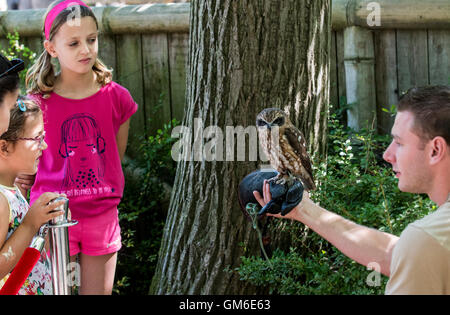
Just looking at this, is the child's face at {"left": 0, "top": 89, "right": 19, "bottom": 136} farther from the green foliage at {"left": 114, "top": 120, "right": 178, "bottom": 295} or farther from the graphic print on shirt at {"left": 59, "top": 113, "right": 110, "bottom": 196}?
the green foliage at {"left": 114, "top": 120, "right": 178, "bottom": 295}

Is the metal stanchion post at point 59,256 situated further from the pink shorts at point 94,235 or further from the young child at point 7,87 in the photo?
the pink shorts at point 94,235

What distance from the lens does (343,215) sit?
2.70 metres

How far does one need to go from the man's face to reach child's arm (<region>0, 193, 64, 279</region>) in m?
1.19

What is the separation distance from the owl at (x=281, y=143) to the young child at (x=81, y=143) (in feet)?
3.21

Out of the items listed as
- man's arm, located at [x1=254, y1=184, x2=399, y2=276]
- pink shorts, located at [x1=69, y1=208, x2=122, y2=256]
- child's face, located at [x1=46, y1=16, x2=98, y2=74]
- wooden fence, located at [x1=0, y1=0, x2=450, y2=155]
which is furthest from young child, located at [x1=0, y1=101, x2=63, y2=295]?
wooden fence, located at [x1=0, y1=0, x2=450, y2=155]

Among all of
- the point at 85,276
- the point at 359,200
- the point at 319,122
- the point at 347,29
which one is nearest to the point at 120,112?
the point at 85,276

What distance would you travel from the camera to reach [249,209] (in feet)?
7.14

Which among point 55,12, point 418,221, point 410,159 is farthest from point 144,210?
point 418,221

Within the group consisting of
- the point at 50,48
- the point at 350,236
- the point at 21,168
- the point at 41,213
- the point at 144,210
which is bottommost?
the point at 144,210

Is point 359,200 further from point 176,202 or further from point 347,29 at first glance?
point 347,29

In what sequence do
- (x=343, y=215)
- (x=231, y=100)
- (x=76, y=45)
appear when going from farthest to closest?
1. (x=231, y=100)
2. (x=76, y=45)
3. (x=343, y=215)

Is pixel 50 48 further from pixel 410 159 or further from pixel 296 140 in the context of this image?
pixel 410 159

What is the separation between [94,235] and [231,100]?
940 millimetres

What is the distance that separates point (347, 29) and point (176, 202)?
178 centimetres
